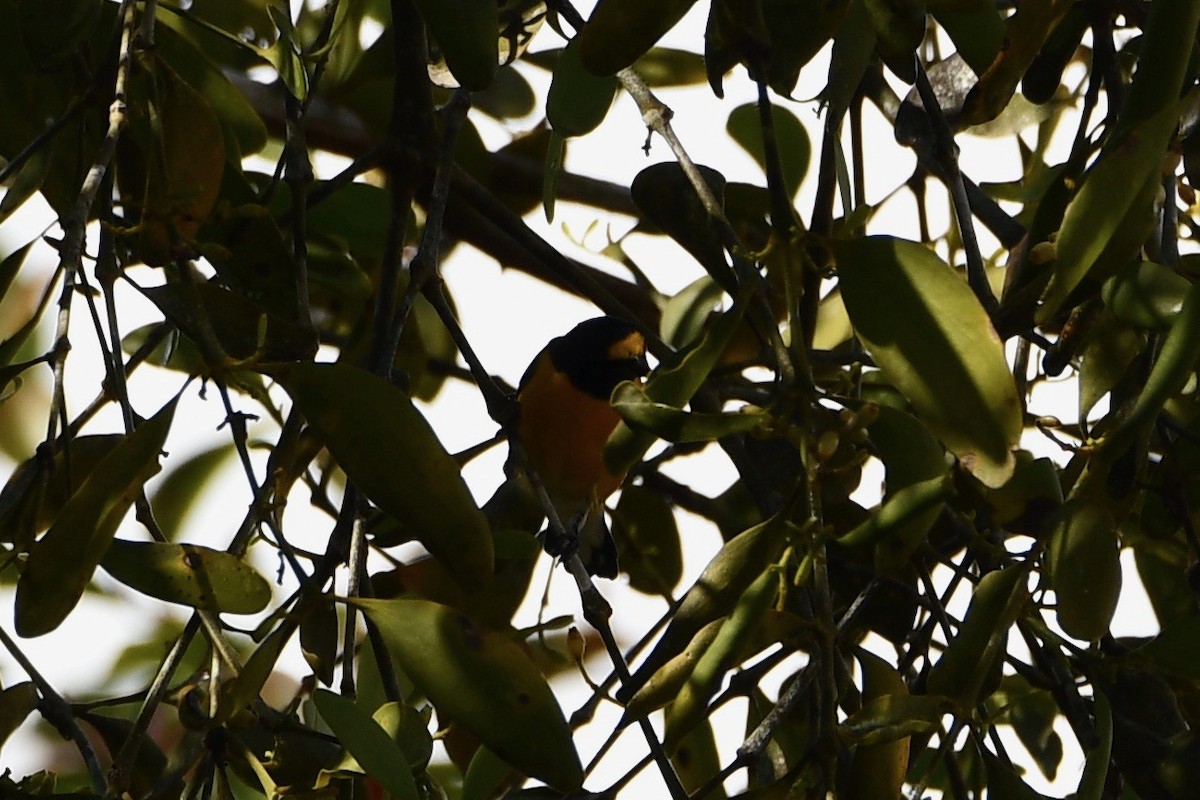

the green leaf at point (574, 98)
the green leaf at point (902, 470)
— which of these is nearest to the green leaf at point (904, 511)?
the green leaf at point (902, 470)

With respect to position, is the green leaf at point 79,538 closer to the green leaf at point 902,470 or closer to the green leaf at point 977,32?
the green leaf at point 902,470

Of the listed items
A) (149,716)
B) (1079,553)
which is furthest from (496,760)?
(1079,553)

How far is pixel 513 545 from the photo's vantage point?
937mm

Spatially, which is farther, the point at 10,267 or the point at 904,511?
the point at 10,267

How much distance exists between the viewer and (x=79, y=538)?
0.62m

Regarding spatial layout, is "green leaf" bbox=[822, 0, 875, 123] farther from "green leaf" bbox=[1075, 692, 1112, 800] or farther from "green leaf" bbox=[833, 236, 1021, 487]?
"green leaf" bbox=[1075, 692, 1112, 800]

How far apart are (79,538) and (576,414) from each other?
1.43 m

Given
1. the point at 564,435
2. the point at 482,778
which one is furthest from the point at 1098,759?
the point at 564,435

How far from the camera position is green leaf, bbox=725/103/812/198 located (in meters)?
1.32

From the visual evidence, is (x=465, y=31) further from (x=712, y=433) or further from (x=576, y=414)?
(x=576, y=414)

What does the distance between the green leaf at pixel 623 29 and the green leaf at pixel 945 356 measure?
0.16 m

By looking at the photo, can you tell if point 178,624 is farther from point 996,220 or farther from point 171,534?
point 996,220

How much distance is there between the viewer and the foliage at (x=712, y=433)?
61 centimetres

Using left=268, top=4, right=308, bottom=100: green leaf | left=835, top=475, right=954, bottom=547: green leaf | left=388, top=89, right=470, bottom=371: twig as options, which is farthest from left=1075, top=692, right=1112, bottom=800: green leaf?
left=268, top=4, right=308, bottom=100: green leaf
